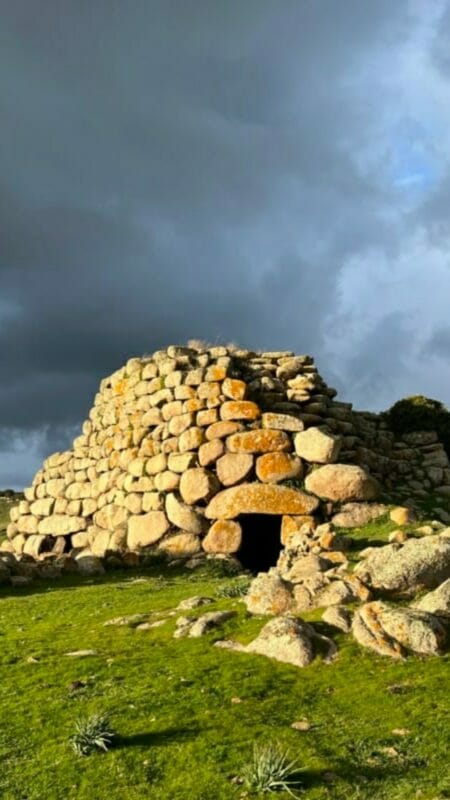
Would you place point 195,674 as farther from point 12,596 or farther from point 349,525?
point 349,525

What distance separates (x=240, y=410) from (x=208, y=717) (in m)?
17.9

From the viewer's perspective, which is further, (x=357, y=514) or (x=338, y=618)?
(x=357, y=514)

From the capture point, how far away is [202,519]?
1000 inches

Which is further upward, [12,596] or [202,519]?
[202,519]

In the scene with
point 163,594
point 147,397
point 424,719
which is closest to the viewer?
point 424,719

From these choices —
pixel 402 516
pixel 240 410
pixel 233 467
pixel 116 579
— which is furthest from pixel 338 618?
pixel 240 410

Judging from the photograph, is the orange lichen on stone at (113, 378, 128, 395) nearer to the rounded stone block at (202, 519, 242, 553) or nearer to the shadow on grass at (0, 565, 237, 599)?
the rounded stone block at (202, 519, 242, 553)

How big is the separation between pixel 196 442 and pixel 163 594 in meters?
9.41

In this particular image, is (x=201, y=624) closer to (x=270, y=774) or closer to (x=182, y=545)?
(x=270, y=774)

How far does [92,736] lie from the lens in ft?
26.7

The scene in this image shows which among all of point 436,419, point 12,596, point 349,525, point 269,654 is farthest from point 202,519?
point 269,654

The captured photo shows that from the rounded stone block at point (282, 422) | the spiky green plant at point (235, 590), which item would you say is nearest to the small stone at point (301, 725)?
the spiky green plant at point (235, 590)

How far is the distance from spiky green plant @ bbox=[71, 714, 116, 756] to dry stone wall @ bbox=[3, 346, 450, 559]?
15954 mm

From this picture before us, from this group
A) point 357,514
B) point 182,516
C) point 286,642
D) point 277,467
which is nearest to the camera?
point 286,642
